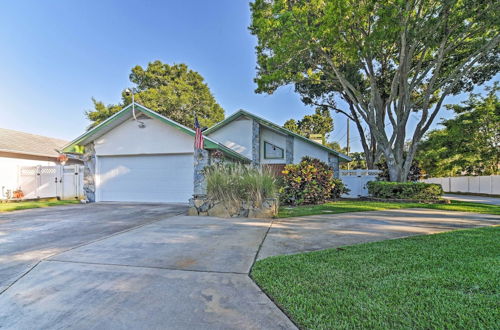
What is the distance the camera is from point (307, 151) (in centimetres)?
1408

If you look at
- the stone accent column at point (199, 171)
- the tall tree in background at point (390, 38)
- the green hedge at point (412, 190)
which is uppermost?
the tall tree in background at point (390, 38)

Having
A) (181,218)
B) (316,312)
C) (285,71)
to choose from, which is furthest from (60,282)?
(285,71)

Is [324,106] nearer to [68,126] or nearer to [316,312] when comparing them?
[316,312]

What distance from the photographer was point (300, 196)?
9.63 meters

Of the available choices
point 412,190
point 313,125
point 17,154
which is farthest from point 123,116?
point 313,125

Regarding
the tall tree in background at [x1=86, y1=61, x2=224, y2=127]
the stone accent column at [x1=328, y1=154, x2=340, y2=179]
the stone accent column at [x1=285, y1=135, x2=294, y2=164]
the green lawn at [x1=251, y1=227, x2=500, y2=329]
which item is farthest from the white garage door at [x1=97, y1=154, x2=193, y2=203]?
the tall tree in background at [x1=86, y1=61, x2=224, y2=127]

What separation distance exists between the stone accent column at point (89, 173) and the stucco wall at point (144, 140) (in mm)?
314

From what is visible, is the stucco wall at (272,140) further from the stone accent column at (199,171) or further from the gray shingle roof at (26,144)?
the gray shingle roof at (26,144)

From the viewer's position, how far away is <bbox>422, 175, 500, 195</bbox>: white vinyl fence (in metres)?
16.2

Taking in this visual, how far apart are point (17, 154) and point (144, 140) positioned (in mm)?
7550

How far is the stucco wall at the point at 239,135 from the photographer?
46.1ft

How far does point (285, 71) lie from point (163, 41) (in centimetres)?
956

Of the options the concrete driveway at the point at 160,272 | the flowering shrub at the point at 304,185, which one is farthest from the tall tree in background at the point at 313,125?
the concrete driveway at the point at 160,272

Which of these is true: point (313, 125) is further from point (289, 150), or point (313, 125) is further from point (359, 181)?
point (289, 150)
